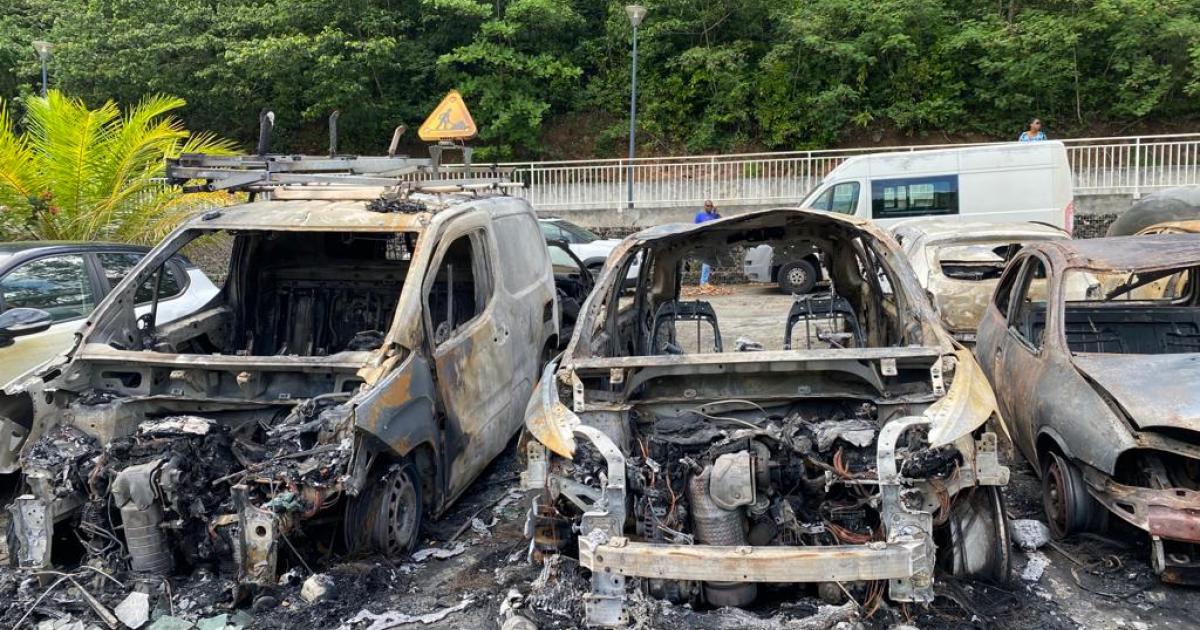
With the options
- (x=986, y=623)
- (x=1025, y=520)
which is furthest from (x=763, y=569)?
(x=1025, y=520)

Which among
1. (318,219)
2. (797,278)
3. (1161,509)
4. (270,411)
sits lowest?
(1161,509)

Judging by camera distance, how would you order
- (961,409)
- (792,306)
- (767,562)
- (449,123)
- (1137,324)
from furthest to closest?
1. (449,123)
2. (1137,324)
3. (792,306)
4. (961,409)
5. (767,562)

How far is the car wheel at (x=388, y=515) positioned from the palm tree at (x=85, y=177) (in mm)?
6310

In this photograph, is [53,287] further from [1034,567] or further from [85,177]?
[1034,567]

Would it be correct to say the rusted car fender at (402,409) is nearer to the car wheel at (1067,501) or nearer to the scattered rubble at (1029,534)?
the scattered rubble at (1029,534)

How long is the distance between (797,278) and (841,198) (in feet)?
5.70

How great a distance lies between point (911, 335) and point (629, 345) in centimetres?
177

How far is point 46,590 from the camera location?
4.04 m

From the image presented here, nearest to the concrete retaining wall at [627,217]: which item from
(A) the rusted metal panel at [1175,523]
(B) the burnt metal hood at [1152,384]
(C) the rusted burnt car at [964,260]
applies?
(C) the rusted burnt car at [964,260]

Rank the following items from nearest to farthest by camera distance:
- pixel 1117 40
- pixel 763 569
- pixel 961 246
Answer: pixel 763 569 < pixel 961 246 < pixel 1117 40

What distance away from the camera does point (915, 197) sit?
14.7 m

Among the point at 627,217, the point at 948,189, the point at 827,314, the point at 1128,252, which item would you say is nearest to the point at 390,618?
the point at 827,314

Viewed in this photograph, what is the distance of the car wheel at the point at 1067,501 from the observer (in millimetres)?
4613

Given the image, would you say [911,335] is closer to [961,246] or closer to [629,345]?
[629,345]
